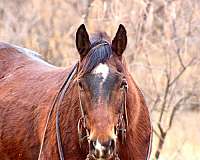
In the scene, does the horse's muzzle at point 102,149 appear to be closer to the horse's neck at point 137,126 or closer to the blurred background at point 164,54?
the horse's neck at point 137,126

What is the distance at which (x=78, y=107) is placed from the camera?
4488 mm

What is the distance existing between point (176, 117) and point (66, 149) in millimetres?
5200

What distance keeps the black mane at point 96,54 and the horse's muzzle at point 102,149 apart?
49 centimetres

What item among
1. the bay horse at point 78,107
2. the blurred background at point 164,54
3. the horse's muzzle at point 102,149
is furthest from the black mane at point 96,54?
the blurred background at point 164,54

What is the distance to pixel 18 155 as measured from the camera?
5.32m

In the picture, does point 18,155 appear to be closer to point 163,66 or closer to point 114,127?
point 114,127

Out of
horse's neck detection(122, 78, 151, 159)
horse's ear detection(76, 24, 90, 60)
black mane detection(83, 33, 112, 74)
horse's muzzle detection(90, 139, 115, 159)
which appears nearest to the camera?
horse's muzzle detection(90, 139, 115, 159)

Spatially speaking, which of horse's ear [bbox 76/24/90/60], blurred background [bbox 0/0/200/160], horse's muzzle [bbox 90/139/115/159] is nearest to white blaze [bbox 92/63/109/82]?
horse's ear [bbox 76/24/90/60]

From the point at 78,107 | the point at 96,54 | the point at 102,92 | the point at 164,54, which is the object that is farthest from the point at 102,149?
the point at 164,54

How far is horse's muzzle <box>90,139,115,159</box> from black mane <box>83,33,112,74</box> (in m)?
0.49

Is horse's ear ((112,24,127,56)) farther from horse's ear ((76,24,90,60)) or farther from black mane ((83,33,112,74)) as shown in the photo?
horse's ear ((76,24,90,60))

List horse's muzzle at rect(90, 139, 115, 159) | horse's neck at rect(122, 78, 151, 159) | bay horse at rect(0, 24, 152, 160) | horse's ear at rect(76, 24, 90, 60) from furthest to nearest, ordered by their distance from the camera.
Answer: horse's neck at rect(122, 78, 151, 159) < horse's ear at rect(76, 24, 90, 60) < bay horse at rect(0, 24, 152, 160) < horse's muzzle at rect(90, 139, 115, 159)

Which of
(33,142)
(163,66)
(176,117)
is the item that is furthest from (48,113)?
(176,117)

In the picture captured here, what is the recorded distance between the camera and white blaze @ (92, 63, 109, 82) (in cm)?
400
